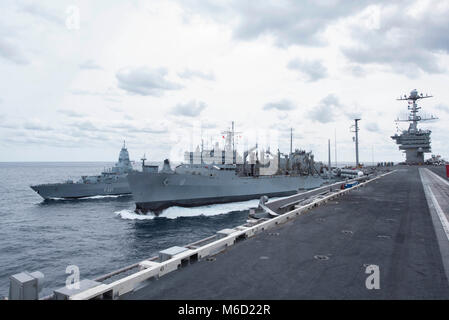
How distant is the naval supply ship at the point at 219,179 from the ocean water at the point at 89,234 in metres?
1.44

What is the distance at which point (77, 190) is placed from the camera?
4859cm

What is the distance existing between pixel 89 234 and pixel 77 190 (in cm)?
2809

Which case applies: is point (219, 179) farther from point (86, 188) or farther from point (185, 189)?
point (86, 188)

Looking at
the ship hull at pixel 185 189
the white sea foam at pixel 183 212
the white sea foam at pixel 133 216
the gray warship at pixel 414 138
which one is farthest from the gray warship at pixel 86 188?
the gray warship at pixel 414 138

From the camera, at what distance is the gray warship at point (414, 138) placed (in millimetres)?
83562

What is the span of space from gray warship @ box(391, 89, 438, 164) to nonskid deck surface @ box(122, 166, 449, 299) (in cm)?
9192

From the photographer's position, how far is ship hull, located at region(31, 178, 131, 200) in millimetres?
46259

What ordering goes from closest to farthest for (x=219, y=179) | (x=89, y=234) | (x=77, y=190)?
(x=89, y=234) → (x=219, y=179) → (x=77, y=190)

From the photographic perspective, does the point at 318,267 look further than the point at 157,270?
Yes

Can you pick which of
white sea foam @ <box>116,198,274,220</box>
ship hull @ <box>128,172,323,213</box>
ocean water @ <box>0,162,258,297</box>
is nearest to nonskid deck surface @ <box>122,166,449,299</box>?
ocean water @ <box>0,162,258,297</box>

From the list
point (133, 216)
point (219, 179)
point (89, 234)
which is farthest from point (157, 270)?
point (219, 179)

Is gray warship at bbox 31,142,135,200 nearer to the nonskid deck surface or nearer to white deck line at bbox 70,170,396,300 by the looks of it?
white deck line at bbox 70,170,396,300
